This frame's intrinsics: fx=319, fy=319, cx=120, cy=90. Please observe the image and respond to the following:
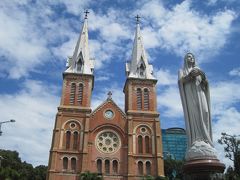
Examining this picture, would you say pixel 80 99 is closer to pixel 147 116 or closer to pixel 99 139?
pixel 99 139

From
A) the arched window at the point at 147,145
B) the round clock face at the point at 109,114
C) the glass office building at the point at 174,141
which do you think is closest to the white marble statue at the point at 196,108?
the arched window at the point at 147,145

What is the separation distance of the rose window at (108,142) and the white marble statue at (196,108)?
28.6 metres

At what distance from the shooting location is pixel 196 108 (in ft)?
26.6

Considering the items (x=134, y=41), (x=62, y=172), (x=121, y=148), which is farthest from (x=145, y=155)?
(x=134, y=41)

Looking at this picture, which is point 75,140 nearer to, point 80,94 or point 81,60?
point 80,94

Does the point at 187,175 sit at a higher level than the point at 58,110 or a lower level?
lower

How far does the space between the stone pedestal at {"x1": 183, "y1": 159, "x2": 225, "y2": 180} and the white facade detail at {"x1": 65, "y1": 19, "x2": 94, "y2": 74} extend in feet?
111

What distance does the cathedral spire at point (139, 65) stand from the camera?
41.6m

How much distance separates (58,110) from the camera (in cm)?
3712

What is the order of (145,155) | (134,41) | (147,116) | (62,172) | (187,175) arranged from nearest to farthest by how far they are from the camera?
(187,175), (62,172), (145,155), (147,116), (134,41)

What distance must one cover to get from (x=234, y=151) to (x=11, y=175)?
60.9ft

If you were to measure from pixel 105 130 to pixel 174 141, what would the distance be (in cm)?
4673

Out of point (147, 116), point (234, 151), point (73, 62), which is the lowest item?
point (234, 151)

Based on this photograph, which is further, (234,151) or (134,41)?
(134,41)
